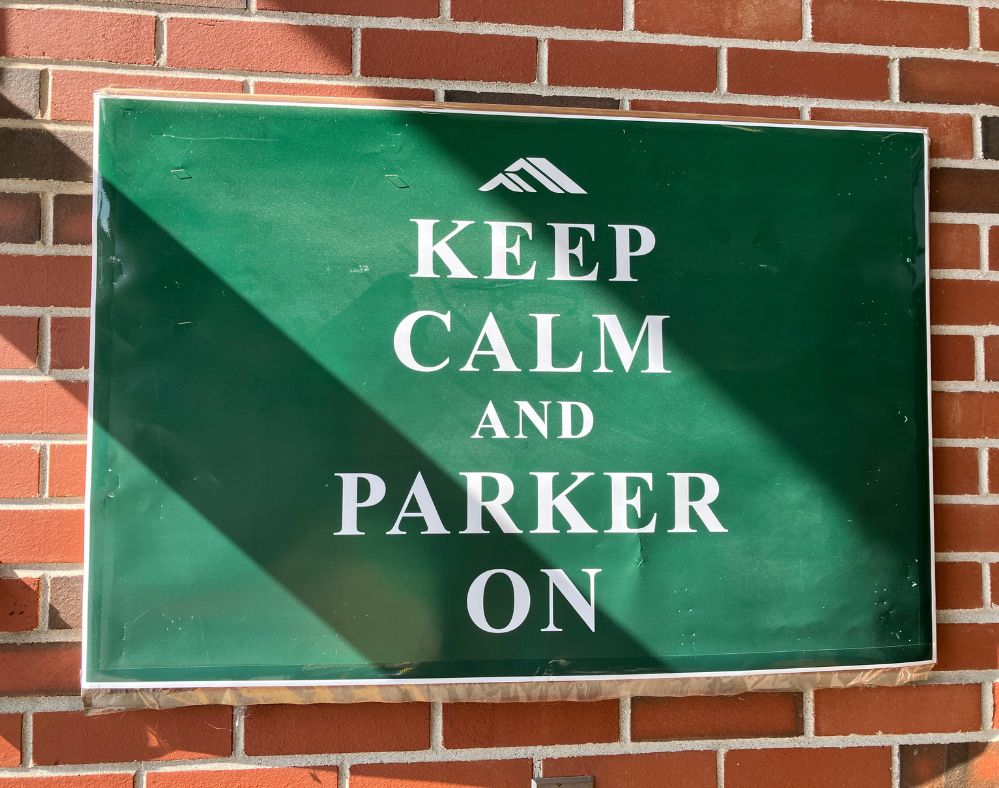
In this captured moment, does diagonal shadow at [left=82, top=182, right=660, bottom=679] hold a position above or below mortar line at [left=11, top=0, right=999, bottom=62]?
below

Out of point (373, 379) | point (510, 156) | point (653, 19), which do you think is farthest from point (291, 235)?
point (653, 19)

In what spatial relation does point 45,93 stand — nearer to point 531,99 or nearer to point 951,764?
point 531,99

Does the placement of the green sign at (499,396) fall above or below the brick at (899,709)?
above

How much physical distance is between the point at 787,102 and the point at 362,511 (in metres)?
0.90

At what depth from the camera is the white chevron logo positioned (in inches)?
46.8

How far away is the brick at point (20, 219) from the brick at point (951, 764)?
152cm

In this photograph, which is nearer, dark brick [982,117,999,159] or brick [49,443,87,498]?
brick [49,443,87,498]

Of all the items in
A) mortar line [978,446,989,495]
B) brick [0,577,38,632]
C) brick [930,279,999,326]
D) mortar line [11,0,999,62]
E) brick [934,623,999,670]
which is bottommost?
brick [934,623,999,670]

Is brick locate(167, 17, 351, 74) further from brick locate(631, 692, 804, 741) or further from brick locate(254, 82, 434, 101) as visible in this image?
brick locate(631, 692, 804, 741)

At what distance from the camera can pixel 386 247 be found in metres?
1.17

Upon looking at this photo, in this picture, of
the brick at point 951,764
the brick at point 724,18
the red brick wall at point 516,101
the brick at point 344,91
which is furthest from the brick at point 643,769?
the brick at point 724,18

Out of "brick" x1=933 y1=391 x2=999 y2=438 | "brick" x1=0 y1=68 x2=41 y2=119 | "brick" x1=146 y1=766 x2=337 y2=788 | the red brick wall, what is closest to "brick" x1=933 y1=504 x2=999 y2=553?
the red brick wall

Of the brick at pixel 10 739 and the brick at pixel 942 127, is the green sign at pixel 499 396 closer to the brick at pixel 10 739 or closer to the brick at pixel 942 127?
the brick at pixel 942 127

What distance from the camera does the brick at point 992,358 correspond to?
4.23 ft
